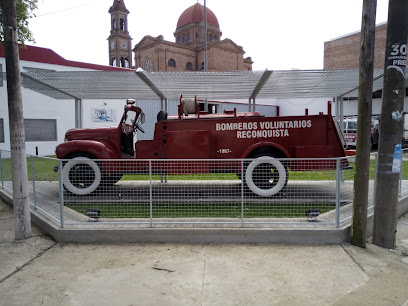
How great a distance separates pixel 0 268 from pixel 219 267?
2623mm

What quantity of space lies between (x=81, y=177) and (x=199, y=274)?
139 inches

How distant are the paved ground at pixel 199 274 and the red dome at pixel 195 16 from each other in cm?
5306

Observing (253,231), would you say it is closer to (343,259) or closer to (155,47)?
(343,259)

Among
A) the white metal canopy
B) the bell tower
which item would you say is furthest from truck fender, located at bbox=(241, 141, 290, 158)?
the bell tower

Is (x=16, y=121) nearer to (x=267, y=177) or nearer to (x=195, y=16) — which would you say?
(x=267, y=177)

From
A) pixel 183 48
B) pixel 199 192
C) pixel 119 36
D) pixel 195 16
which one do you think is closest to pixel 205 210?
pixel 199 192

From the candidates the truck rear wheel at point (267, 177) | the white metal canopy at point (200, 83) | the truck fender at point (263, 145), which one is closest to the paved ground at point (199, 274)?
the truck rear wheel at point (267, 177)

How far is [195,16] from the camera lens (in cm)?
5209

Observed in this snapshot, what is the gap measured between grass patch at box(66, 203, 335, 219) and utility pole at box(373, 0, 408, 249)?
784 mm

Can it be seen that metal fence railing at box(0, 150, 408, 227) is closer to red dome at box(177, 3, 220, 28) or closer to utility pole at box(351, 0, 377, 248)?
utility pole at box(351, 0, 377, 248)

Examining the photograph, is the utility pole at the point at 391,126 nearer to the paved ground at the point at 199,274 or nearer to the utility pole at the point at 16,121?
the paved ground at the point at 199,274

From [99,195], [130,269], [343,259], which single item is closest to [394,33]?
[343,259]

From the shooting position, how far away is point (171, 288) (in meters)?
3.23

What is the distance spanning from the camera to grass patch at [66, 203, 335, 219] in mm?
5105
